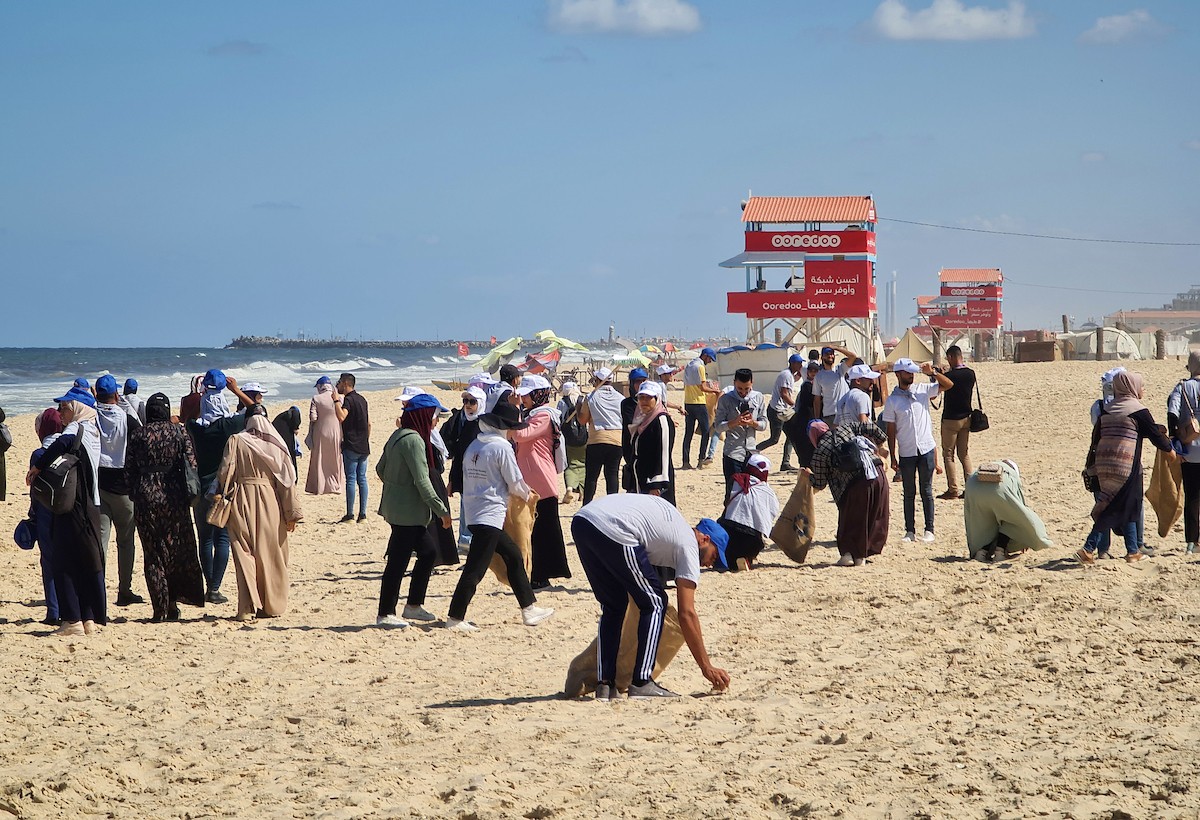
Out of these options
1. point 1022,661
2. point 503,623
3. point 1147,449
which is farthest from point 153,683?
point 1147,449

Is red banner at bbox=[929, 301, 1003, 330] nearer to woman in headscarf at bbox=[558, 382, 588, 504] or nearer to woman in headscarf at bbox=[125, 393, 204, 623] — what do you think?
woman in headscarf at bbox=[558, 382, 588, 504]

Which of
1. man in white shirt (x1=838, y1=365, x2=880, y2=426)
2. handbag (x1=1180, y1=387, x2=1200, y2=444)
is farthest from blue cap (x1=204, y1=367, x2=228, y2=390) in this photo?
handbag (x1=1180, y1=387, x2=1200, y2=444)

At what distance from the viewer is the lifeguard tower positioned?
123 ft

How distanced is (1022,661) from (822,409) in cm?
697

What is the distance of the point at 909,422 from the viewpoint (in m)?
10.2

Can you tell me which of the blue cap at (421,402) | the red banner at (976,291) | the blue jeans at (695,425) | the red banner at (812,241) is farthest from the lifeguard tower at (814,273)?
the red banner at (976,291)

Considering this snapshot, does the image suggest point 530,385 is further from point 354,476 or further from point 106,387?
point 354,476

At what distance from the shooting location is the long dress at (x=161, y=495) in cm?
794

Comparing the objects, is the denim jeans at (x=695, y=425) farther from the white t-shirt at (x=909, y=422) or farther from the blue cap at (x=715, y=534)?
the blue cap at (x=715, y=534)

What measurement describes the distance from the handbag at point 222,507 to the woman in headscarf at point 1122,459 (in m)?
5.78

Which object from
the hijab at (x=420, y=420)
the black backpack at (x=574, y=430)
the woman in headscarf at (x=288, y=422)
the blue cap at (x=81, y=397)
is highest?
the blue cap at (x=81, y=397)

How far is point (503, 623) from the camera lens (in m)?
8.05

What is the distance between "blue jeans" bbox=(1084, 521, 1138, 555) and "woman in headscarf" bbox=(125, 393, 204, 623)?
614 centimetres

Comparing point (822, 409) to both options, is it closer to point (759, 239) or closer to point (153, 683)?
point (153, 683)
